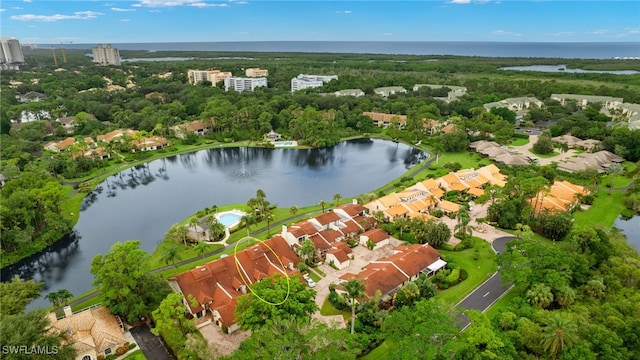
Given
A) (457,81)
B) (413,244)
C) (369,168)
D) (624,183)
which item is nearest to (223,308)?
(413,244)

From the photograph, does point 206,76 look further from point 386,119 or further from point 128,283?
point 128,283

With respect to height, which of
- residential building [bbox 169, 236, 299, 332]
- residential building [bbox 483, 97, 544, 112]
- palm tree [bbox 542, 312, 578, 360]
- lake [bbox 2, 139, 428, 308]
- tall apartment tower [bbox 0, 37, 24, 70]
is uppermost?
tall apartment tower [bbox 0, 37, 24, 70]

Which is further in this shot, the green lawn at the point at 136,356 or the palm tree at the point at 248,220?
the palm tree at the point at 248,220

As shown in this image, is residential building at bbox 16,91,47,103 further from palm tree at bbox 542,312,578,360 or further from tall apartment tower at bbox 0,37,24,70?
palm tree at bbox 542,312,578,360

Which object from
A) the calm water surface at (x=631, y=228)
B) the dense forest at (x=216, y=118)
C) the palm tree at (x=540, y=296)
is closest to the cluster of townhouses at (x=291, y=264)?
the palm tree at (x=540, y=296)

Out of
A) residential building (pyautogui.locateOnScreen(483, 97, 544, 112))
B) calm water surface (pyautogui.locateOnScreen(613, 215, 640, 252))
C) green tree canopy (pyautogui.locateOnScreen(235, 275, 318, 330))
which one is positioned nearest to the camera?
green tree canopy (pyautogui.locateOnScreen(235, 275, 318, 330))

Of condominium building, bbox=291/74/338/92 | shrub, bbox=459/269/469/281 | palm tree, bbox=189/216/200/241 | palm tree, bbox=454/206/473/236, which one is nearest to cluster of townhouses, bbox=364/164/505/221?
palm tree, bbox=454/206/473/236

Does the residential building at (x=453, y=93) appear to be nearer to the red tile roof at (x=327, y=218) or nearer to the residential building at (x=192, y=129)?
the residential building at (x=192, y=129)

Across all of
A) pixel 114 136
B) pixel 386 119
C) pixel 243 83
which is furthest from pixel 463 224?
pixel 243 83
